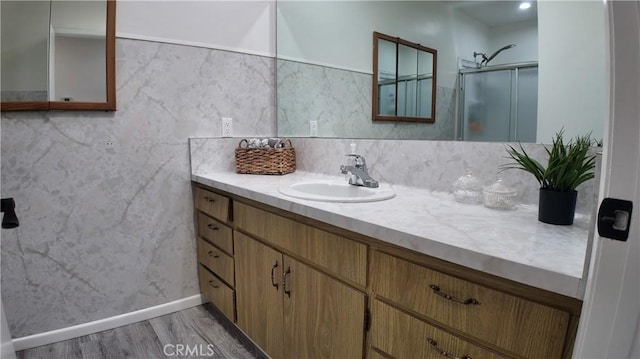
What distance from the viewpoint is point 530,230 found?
3.04 ft

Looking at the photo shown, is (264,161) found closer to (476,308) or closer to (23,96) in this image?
(23,96)

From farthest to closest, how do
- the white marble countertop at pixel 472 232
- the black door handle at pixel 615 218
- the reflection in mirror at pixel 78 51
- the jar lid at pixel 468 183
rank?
the reflection in mirror at pixel 78 51
the jar lid at pixel 468 183
the white marble countertop at pixel 472 232
the black door handle at pixel 615 218

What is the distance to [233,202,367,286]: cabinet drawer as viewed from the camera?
1073mm

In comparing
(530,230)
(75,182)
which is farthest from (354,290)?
(75,182)

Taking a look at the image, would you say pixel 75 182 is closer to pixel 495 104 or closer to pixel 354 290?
pixel 354 290

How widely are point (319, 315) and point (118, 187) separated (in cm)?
138

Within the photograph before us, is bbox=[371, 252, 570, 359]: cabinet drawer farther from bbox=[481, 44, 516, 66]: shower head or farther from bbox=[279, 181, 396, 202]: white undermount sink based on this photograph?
bbox=[481, 44, 516, 66]: shower head

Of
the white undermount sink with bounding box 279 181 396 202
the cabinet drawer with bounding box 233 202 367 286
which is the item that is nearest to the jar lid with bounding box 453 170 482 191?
the white undermount sink with bounding box 279 181 396 202

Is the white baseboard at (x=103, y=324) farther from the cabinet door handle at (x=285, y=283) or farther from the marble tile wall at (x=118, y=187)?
the cabinet door handle at (x=285, y=283)

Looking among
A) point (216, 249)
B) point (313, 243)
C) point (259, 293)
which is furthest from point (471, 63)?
point (216, 249)

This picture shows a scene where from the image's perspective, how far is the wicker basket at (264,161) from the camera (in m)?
2.11

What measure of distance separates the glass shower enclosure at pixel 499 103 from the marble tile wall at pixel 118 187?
1.40m

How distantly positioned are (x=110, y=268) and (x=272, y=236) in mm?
1139

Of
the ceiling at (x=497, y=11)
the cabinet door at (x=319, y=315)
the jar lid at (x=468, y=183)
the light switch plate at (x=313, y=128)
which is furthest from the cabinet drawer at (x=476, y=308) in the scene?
the light switch plate at (x=313, y=128)
